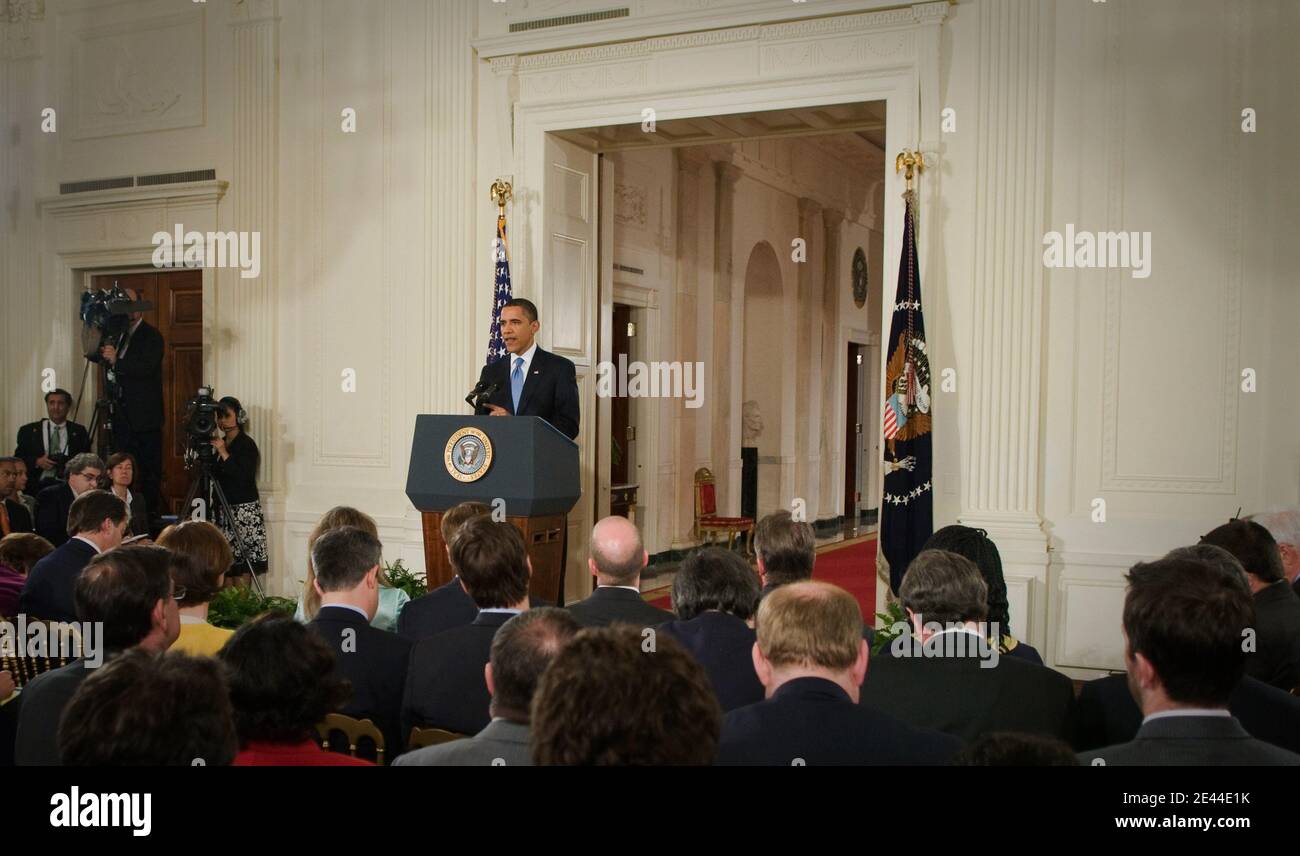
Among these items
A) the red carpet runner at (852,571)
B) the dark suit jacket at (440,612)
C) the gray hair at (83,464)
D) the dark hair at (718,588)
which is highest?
the gray hair at (83,464)

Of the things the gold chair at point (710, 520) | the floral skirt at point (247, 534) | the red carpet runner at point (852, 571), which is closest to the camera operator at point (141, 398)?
the floral skirt at point (247, 534)

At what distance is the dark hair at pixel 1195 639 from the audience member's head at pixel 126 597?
213 centimetres

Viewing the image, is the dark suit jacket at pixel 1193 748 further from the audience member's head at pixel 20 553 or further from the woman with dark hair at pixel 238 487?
the woman with dark hair at pixel 238 487

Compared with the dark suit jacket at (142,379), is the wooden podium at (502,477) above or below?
below

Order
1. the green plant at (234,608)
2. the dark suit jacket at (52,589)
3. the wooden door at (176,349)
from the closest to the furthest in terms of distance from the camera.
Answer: the dark suit jacket at (52,589) → the green plant at (234,608) → the wooden door at (176,349)

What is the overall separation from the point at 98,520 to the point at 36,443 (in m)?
4.86

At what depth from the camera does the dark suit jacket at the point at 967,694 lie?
8.66ft

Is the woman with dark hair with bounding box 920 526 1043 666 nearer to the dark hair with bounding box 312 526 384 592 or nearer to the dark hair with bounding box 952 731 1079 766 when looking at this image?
the dark hair with bounding box 312 526 384 592

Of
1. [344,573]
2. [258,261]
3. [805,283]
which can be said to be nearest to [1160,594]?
[344,573]

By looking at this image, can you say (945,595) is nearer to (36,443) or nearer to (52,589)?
(52,589)

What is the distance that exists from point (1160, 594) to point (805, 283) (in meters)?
12.1

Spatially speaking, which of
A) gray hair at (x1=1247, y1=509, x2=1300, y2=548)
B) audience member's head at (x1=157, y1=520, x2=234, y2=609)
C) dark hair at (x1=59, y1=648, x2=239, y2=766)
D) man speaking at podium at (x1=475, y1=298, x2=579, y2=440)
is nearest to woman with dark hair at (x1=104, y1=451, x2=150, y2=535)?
man speaking at podium at (x1=475, y1=298, x2=579, y2=440)

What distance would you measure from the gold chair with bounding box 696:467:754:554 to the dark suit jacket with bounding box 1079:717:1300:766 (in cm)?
909

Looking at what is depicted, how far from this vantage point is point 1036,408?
6.37m
